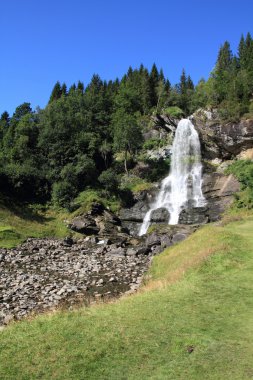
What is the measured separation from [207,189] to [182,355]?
4145 centimetres

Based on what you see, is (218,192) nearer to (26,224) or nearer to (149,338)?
(26,224)

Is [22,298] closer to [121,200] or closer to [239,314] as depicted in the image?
[239,314]

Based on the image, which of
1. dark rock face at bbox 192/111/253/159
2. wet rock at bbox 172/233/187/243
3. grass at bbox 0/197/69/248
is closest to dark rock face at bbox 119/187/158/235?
grass at bbox 0/197/69/248

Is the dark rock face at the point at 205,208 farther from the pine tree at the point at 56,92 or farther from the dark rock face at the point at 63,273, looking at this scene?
the pine tree at the point at 56,92

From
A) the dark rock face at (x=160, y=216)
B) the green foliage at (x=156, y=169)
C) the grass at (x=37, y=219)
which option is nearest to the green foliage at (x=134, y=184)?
the green foliage at (x=156, y=169)

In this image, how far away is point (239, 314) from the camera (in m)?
12.7

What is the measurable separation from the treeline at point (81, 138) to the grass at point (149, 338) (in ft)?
125

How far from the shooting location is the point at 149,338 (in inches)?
438

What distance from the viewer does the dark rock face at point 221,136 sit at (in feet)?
183

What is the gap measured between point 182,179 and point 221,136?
1022 cm

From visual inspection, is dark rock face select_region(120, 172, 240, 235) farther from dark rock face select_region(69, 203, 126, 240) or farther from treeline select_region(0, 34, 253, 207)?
treeline select_region(0, 34, 253, 207)

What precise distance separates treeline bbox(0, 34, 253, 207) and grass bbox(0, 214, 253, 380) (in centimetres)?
3819

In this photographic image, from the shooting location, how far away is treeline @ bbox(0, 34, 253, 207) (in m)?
53.3

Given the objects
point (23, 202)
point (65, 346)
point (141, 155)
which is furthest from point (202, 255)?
point (141, 155)
